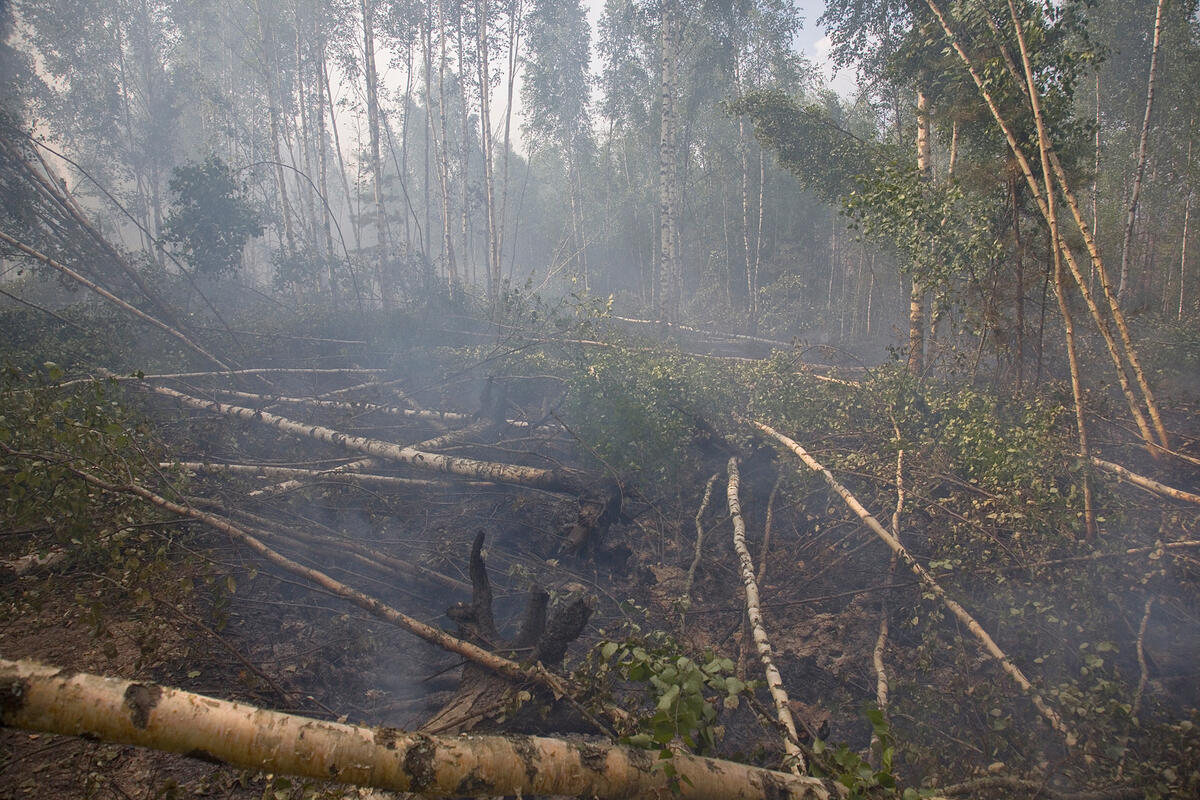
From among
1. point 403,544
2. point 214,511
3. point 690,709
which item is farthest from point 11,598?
point 690,709

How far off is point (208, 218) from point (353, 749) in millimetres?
15475

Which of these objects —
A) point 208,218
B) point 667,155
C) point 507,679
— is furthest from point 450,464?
point 208,218

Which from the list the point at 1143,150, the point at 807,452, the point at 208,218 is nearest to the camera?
the point at 807,452

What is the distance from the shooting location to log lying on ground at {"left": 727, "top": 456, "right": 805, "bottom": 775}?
245 centimetres

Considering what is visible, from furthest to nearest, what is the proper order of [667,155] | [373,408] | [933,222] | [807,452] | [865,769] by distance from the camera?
1. [667,155]
2. [373,408]
3. [933,222]
4. [807,452]
5. [865,769]

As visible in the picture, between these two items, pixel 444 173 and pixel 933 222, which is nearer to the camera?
pixel 933 222

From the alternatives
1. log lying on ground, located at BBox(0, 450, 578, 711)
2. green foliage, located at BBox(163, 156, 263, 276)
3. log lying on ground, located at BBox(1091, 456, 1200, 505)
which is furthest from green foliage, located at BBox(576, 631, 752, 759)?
green foliage, located at BBox(163, 156, 263, 276)

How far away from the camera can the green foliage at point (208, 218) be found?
13234mm

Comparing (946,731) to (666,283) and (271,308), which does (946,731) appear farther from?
(271,308)

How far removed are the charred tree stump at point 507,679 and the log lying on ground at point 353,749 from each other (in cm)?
48

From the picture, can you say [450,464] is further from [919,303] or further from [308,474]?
[919,303]

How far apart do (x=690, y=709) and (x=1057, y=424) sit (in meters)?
5.53

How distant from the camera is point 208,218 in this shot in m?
13.4

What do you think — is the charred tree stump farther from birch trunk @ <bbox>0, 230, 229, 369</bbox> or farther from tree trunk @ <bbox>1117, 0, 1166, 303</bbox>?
tree trunk @ <bbox>1117, 0, 1166, 303</bbox>
